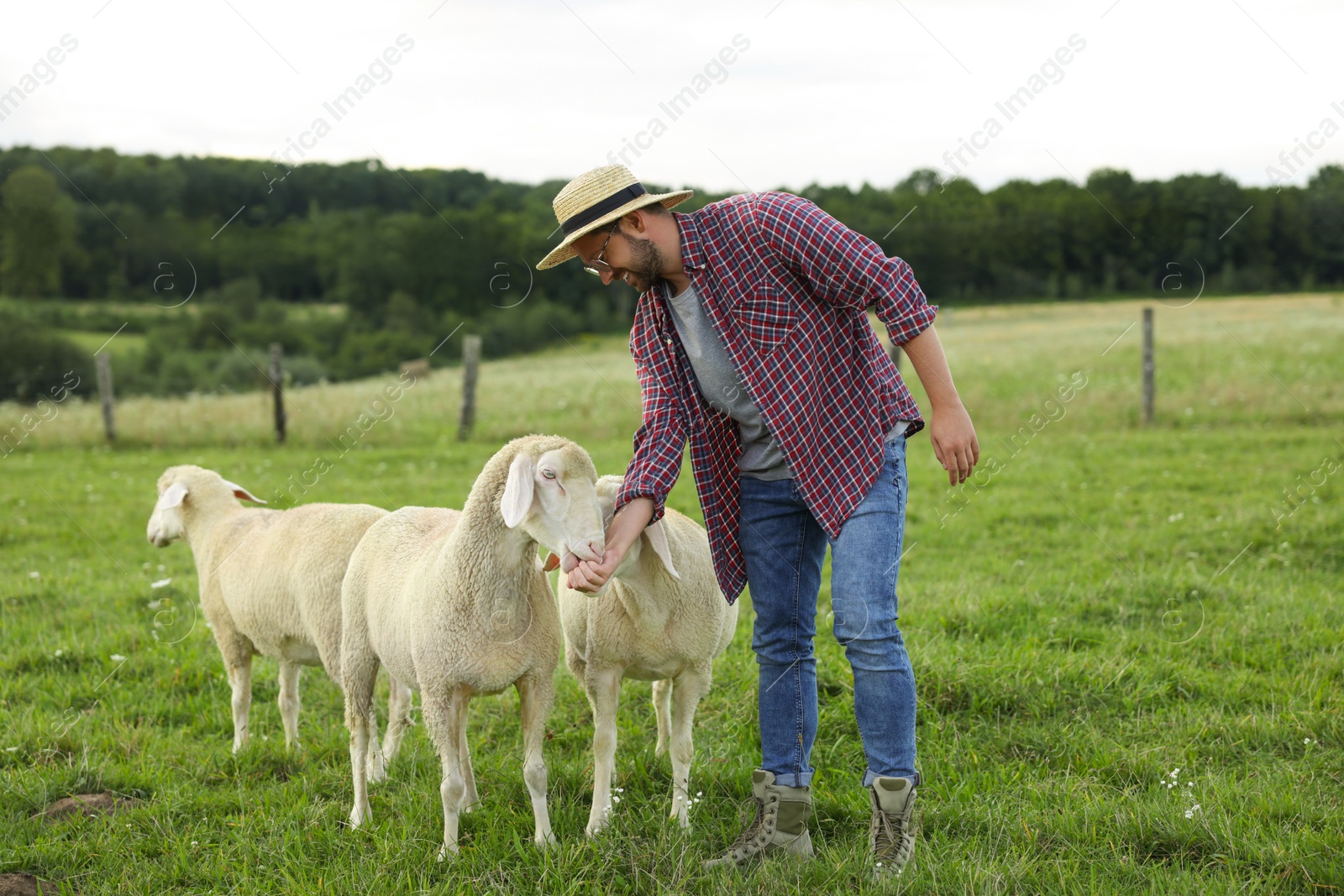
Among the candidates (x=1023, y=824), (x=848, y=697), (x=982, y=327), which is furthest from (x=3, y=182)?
(x=982, y=327)

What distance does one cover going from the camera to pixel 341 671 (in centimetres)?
411

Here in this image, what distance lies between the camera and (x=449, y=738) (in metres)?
3.54

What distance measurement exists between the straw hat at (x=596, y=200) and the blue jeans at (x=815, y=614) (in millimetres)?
1029

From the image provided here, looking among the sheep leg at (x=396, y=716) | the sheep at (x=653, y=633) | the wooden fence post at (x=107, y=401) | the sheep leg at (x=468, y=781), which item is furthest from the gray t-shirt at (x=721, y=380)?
the wooden fence post at (x=107, y=401)

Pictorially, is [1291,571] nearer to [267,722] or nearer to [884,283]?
[884,283]

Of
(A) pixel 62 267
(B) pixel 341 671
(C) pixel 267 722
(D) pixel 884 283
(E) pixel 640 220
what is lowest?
(C) pixel 267 722

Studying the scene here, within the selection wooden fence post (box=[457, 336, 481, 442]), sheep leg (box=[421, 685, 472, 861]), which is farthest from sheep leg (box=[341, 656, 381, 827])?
wooden fence post (box=[457, 336, 481, 442])

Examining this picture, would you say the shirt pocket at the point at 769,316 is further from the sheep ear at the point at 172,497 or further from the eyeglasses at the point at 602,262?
the sheep ear at the point at 172,497

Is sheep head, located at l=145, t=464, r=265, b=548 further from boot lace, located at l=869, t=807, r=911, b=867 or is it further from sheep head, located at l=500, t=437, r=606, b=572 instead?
boot lace, located at l=869, t=807, r=911, b=867

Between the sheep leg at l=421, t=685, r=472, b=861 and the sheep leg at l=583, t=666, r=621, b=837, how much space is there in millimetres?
475

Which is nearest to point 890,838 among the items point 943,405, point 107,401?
point 943,405

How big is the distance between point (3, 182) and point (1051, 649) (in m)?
20.8

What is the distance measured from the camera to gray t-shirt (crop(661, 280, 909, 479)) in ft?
10.6

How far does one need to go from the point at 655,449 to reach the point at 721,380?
0.32 m
